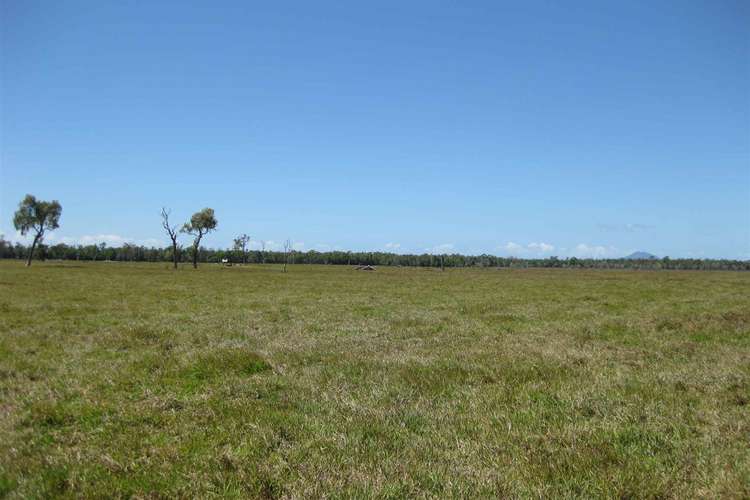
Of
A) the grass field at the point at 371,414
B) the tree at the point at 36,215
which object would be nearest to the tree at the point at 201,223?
the tree at the point at 36,215

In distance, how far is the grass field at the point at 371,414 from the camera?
18.0 ft

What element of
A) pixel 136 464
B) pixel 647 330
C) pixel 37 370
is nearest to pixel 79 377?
pixel 37 370

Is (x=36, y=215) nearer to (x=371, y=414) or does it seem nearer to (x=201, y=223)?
(x=201, y=223)

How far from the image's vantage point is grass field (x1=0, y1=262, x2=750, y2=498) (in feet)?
18.0

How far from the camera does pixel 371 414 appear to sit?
304 inches

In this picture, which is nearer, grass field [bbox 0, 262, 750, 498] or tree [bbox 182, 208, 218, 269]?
grass field [bbox 0, 262, 750, 498]

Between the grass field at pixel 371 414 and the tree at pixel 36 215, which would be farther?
the tree at pixel 36 215

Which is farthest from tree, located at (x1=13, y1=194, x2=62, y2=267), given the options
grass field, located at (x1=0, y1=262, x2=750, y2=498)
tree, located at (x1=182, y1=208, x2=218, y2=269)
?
grass field, located at (x1=0, y1=262, x2=750, y2=498)

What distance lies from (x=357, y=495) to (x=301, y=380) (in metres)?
5.03

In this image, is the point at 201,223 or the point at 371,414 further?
the point at 201,223

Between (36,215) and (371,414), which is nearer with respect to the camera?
(371,414)

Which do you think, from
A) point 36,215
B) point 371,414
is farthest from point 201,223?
point 371,414

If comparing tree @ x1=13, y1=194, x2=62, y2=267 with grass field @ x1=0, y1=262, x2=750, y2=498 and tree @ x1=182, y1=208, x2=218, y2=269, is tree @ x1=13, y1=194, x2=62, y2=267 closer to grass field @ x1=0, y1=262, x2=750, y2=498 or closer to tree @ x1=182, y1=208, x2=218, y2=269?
tree @ x1=182, y1=208, x2=218, y2=269

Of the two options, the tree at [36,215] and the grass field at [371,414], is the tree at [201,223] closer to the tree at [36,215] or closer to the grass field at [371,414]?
the tree at [36,215]
